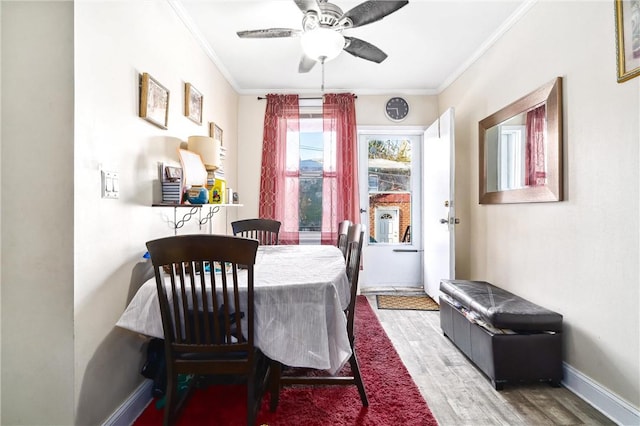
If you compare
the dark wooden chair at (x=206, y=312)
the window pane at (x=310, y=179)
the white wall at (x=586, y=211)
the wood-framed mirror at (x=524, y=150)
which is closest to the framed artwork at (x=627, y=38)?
the white wall at (x=586, y=211)

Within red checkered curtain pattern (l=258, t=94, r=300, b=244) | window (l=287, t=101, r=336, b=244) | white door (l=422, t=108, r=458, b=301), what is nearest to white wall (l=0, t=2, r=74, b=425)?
red checkered curtain pattern (l=258, t=94, r=300, b=244)

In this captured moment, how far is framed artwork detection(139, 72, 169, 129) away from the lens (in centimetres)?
178

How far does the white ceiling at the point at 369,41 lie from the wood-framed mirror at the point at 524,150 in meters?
0.72

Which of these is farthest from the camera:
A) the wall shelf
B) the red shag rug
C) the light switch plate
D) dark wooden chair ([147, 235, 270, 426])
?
the wall shelf

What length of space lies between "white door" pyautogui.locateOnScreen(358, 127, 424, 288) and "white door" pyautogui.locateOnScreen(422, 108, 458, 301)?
0.58ft

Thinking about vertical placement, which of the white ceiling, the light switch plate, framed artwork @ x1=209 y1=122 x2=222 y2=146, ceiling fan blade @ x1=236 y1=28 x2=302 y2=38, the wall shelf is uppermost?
the white ceiling

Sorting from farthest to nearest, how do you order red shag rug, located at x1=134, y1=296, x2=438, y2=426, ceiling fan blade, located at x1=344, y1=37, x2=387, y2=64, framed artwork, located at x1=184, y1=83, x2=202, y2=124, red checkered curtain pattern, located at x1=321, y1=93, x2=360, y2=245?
red checkered curtain pattern, located at x1=321, y1=93, x2=360, y2=245 < framed artwork, located at x1=184, y1=83, x2=202, y2=124 < ceiling fan blade, located at x1=344, y1=37, x2=387, y2=64 < red shag rug, located at x1=134, y1=296, x2=438, y2=426

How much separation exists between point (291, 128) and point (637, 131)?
311cm

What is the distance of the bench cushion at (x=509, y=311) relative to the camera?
1.84 m

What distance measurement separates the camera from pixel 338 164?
3820 mm

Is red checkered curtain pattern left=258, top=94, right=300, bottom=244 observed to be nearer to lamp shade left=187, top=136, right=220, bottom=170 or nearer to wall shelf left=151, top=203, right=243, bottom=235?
wall shelf left=151, top=203, right=243, bottom=235

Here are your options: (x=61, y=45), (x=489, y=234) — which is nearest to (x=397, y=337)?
(x=489, y=234)

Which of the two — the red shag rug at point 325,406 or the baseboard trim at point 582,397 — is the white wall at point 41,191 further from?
the red shag rug at point 325,406

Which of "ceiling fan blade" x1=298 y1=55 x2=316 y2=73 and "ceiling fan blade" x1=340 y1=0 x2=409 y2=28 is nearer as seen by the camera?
"ceiling fan blade" x1=340 y1=0 x2=409 y2=28
